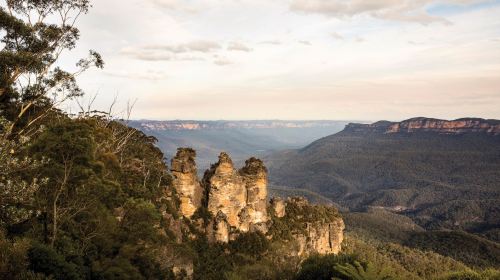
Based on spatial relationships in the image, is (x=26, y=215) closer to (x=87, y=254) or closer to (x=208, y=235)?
(x=87, y=254)

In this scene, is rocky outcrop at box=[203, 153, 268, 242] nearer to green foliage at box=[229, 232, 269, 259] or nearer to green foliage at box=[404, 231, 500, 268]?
green foliage at box=[229, 232, 269, 259]

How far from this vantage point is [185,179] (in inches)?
2112

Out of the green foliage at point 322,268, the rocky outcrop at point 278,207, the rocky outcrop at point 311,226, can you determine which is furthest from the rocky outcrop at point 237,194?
the green foliage at point 322,268

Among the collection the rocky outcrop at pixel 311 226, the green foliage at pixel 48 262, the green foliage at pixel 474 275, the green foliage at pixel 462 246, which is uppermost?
the green foliage at pixel 48 262

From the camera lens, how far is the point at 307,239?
71625 mm

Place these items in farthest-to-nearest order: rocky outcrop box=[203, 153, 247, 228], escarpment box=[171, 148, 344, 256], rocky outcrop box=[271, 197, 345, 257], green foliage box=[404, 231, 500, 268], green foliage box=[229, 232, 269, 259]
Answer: green foliage box=[404, 231, 500, 268], rocky outcrop box=[271, 197, 345, 257], rocky outcrop box=[203, 153, 247, 228], green foliage box=[229, 232, 269, 259], escarpment box=[171, 148, 344, 256]

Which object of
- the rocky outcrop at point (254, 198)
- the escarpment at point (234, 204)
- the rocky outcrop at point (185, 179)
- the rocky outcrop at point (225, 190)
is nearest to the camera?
the rocky outcrop at point (185, 179)

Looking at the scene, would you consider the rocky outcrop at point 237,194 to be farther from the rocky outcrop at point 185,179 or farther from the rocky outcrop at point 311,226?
the rocky outcrop at point 311,226

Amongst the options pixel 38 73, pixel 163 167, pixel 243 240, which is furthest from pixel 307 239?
pixel 38 73

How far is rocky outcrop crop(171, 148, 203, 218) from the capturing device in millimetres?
53500

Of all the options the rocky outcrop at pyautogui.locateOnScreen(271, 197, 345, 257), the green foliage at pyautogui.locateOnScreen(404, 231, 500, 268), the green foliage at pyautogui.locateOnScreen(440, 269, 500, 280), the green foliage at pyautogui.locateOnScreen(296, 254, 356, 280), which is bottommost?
the green foliage at pyautogui.locateOnScreen(404, 231, 500, 268)

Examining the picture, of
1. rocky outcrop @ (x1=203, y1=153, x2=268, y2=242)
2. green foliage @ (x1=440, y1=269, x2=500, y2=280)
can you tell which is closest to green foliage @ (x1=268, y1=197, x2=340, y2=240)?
rocky outcrop @ (x1=203, y1=153, x2=268, y2=242)

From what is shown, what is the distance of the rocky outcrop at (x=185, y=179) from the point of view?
5350cm

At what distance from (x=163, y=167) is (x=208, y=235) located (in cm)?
1261
